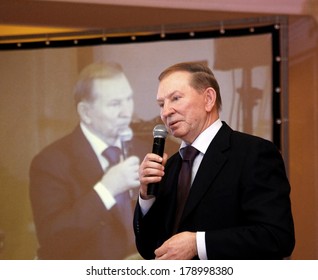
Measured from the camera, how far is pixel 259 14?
4703mm

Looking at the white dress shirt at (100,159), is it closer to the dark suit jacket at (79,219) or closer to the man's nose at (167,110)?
the dark suit jacket at (79,219)

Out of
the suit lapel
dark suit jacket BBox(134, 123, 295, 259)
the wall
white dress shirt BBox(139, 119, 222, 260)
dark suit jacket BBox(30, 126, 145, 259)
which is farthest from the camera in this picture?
the wall

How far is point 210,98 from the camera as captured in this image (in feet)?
6.50

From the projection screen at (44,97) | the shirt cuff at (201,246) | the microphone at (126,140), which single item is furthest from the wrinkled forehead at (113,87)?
the shirt cuff at (201,246)

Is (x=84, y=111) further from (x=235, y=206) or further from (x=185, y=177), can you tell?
(x=235, y=206)

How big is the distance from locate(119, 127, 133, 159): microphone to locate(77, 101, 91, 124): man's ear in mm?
260

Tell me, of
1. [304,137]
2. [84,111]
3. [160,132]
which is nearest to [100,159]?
[84,111]

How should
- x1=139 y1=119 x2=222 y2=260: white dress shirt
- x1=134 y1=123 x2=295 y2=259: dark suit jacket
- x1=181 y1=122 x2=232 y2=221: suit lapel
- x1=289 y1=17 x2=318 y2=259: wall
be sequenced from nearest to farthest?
x1=134 y1=123 x2=295 y2=259: dark suit jacket → x1=181 y1=122 x2=232 y2=221: suit lapel → x1=139 y1=119 x2=222 y2=260: white dress shirt → x1=289 y1=17 x2=318 y2=259: wall

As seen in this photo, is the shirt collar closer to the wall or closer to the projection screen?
the projection screen

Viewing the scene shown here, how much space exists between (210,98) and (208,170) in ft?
0.80

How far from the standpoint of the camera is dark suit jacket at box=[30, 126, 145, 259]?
14.4ft

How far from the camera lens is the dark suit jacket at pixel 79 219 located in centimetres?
440

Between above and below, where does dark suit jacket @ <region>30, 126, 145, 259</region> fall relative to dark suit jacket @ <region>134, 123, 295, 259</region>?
below

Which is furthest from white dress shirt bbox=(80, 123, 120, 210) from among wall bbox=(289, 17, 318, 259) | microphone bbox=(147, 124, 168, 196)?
microphone bbox=(147, 124, 168, 196)
